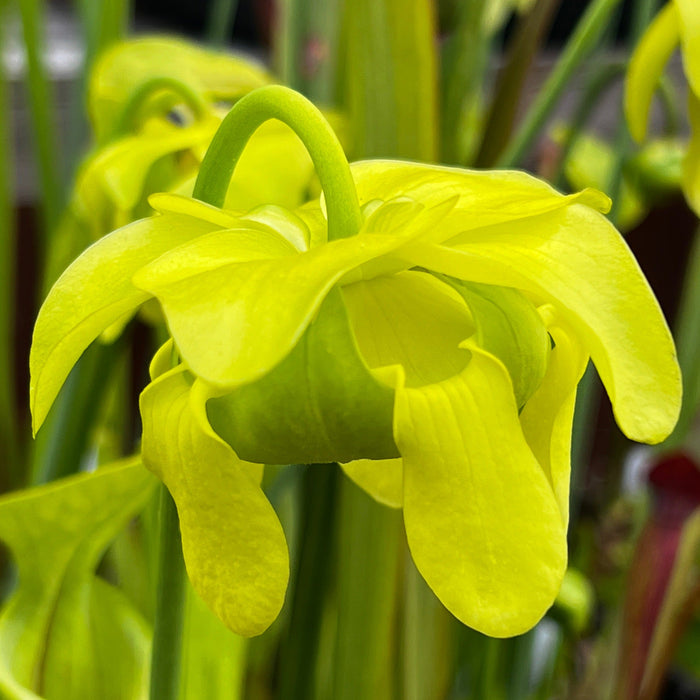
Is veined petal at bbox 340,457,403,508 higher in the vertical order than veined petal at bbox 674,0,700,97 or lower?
lower

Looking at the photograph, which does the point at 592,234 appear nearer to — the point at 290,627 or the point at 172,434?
the point at 172,434

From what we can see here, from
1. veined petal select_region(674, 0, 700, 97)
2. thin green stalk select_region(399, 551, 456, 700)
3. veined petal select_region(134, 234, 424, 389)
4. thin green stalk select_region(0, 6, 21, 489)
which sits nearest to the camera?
veined petal select_region(134, 234, 424, 389)

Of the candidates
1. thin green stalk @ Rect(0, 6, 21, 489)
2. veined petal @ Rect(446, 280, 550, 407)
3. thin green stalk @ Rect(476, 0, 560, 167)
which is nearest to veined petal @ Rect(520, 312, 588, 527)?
veined petal @ Rect(446, 280, 550, 407)

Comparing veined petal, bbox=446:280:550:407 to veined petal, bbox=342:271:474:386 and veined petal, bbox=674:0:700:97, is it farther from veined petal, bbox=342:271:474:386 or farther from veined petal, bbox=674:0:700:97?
veined petal, bbox=674:0:700:97

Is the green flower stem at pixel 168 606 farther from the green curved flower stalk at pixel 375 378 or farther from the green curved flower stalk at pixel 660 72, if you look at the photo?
the green curved flower stalk at pixel 660 72

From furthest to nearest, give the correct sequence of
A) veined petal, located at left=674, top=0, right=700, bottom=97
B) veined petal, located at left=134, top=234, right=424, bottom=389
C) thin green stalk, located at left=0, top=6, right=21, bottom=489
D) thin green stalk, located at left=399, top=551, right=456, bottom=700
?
1. thin green stalk, located at left=0, top=6, right=21, bottom=489
2. thin green stalk, located at left=399, top=551, right=456, bottom=700
3. veined petal, located at left=674, top=0, right=700, bottom=97
4. veined petal, located at left=134, top=234, right=424, bottom=389

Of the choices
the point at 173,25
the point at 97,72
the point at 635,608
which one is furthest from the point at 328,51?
the point at 173,25

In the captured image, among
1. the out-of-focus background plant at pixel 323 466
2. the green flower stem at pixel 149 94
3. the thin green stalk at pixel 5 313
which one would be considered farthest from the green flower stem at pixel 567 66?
the thin green stalk at pixel 5 313

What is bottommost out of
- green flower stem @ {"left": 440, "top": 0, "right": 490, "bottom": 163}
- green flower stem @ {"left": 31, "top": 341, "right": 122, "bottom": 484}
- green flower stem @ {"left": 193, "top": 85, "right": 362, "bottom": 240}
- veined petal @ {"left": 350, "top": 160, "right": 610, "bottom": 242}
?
green flower stem @ {"left": 31, "top": 341, "right": 122, "bottom": 484}
